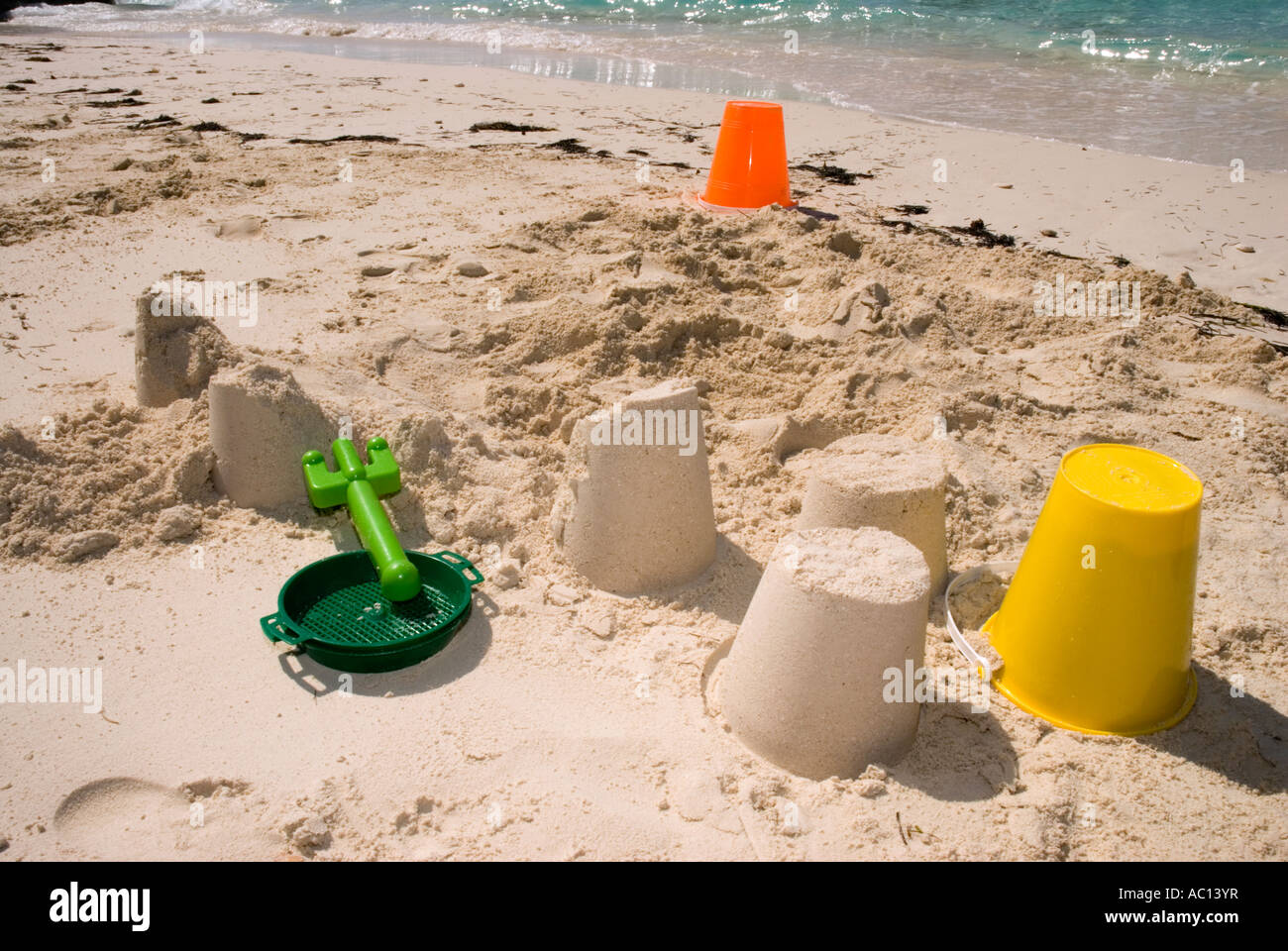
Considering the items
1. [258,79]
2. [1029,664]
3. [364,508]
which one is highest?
[258,79]

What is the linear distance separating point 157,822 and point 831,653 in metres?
1.43

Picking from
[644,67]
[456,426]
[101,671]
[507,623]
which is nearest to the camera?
[101,671]

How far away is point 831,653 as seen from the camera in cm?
197

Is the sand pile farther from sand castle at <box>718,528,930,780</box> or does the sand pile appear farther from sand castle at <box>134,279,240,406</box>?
sand castle at <box>718,528,930,780</box>

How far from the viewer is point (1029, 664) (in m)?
2.28

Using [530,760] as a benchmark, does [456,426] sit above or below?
above

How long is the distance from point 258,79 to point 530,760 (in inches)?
325

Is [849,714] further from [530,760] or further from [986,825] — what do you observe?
[530,760]

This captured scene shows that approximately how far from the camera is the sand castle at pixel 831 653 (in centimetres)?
196

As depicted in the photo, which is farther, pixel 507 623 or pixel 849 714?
pixel 507 623

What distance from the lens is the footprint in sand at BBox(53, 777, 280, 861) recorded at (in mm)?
1832

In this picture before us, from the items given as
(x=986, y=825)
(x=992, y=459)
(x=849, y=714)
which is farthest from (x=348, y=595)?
(x=992, y=459)
